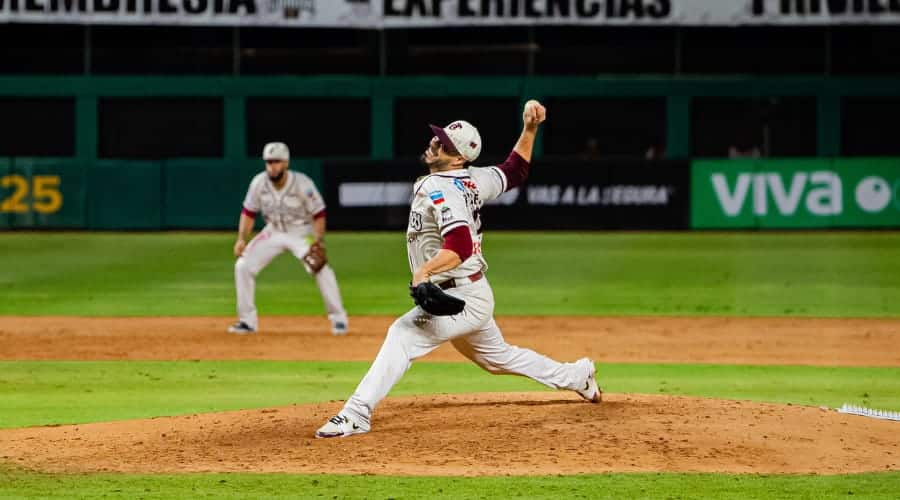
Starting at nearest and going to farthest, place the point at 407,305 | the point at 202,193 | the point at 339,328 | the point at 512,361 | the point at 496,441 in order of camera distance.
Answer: the point at 496,441 → the point at 512,361 → the point at 339,328 → the point at 407,305 → the point at 202,193

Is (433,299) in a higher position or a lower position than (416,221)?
lower

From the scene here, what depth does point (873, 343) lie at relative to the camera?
14523 mm

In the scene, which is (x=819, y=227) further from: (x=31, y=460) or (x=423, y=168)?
(x=31, y=460)

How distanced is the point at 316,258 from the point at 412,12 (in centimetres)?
1611

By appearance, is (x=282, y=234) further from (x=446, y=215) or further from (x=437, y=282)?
(x=446, y=215)

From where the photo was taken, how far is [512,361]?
9.06 meters

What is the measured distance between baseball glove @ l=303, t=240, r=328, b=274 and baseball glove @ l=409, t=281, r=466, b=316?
6.56 metres

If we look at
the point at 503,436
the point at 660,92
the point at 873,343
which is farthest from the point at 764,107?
the point at 503,436

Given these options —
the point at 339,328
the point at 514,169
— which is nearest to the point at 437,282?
the point at 514,169

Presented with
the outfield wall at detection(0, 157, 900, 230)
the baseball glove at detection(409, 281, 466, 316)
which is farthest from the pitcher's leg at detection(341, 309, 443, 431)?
the outfield wall at detection(0, 157, 900, 230)

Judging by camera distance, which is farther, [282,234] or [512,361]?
[282,234]

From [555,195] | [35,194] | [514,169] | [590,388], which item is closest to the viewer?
[514,169]

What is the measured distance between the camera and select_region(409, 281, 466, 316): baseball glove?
27.0 feet

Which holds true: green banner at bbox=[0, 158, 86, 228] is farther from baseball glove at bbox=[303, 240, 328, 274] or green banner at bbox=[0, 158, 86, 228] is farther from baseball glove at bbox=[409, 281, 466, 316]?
baseball glove at bbox=[409, 281, 466, 316]
